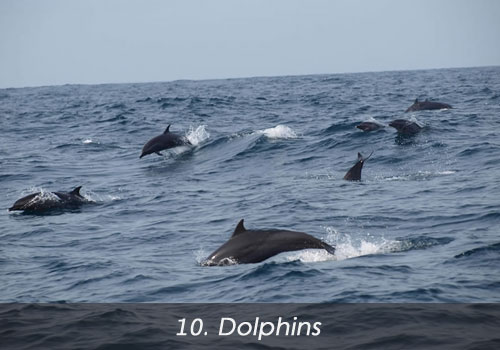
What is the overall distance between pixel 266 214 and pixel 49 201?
240 inches

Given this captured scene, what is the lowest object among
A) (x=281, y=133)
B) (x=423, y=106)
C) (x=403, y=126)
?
(x=281, y=133)

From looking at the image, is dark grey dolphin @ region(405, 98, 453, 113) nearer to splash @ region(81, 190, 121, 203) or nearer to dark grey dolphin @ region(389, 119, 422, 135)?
dark grey dolphin @ region(389, 119, 422, 135)

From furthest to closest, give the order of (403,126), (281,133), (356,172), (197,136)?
(197,136) → (281,133) → (403,126) → (356,172)

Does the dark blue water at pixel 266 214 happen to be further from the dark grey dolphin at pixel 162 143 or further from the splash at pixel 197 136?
the dark grey dolphin at pixel 162 143

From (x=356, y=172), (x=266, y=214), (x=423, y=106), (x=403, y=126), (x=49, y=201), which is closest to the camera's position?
(x=266, y=214)

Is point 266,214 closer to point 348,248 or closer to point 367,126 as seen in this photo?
point 348,248

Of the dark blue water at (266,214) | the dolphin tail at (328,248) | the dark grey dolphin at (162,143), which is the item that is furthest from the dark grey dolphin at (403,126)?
the dolphin tail at (328,248)

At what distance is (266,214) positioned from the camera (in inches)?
676

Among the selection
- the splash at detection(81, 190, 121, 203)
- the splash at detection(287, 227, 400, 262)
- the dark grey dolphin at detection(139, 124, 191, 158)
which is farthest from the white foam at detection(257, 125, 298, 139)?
the splash at detection(287, 227, 400, 262)

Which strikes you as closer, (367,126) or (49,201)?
(49,201)

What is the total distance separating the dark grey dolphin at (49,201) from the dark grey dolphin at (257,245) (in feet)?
25.6

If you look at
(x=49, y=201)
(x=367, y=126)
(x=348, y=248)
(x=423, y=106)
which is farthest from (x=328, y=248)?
(x=423, y=106)

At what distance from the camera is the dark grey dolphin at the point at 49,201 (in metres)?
19.3

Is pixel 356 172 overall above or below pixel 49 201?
above
